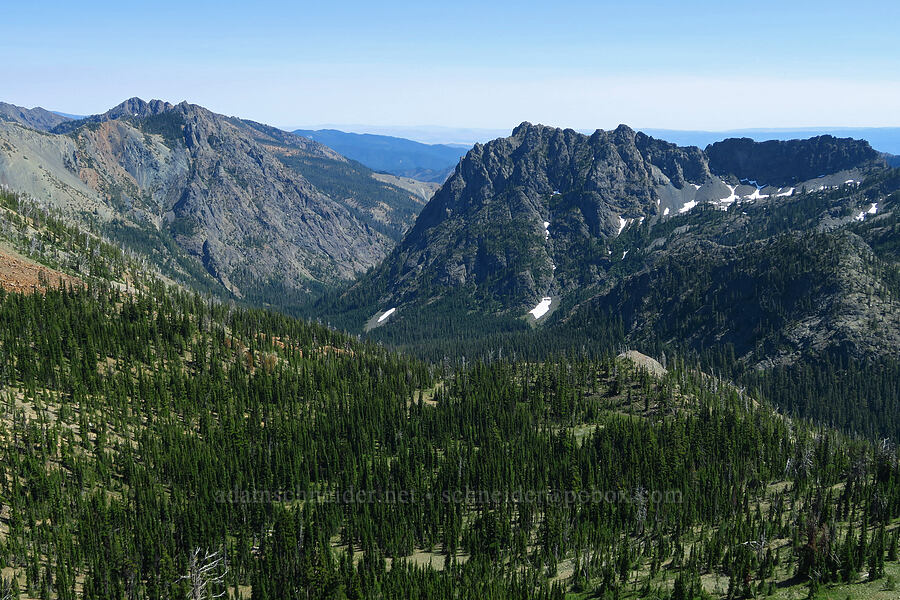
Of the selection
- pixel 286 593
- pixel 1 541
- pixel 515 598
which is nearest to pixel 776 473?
A: pixel 515 598

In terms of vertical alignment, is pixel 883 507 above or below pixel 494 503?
above

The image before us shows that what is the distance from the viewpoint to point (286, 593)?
11038 centimetres

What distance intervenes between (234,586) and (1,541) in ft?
122

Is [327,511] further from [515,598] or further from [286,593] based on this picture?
[515,598]

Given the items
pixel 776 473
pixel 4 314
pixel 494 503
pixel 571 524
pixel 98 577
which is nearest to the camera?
pixel 98 577

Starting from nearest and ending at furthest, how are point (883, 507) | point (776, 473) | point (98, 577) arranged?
point (98, 577)
point (883, 507)
point (776, 473)

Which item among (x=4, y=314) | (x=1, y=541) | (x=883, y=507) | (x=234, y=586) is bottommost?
(x=234, y=586)

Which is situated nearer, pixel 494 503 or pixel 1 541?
pixel 1 541

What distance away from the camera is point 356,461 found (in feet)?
558

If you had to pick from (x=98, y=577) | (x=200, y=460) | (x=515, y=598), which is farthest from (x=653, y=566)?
(x=200, y=460)

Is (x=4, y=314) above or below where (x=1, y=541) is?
above

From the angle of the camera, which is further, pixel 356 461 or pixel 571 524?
pixel 356 461

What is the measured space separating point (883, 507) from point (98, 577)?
131590mm

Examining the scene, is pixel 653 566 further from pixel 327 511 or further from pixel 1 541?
pixel 1 541
